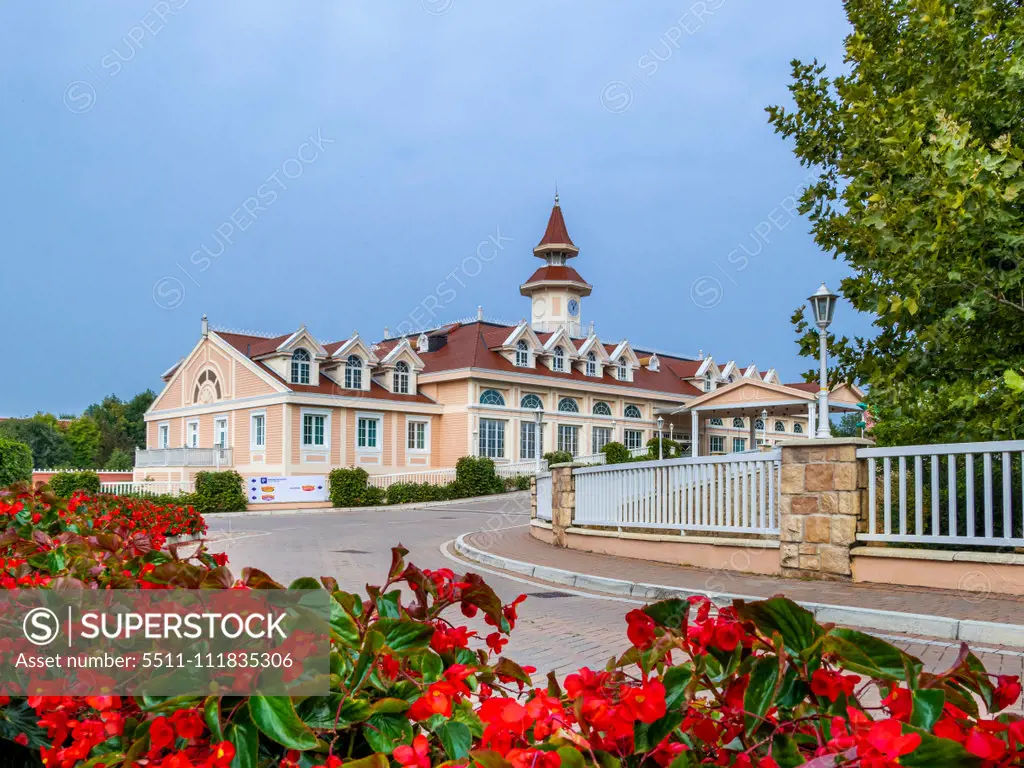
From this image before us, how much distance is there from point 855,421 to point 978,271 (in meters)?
41.7

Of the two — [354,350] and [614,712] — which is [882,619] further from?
[354,350]

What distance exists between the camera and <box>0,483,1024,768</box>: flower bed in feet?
4.25

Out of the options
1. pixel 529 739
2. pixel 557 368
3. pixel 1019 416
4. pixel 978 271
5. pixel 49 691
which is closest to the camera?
pixel 529 739

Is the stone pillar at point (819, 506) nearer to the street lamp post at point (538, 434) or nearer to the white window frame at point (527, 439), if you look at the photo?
the street lamp post at point (538, 434)

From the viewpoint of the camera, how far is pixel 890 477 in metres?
9.70

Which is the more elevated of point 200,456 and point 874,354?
point 874,354

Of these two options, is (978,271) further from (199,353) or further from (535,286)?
(535,286)

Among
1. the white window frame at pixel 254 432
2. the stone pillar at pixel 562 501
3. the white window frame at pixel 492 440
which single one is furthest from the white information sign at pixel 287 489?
the stone pillar at pixel 562 501

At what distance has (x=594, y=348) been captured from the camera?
46.9 m

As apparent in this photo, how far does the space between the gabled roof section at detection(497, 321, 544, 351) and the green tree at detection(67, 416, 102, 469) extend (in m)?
44.3

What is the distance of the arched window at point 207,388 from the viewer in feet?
133

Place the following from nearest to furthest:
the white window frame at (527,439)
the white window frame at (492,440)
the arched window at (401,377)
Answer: the white window frame at (492,440), the arched window at (401,377), the white window frame at (527,439)

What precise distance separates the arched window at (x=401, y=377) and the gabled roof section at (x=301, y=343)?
412cm

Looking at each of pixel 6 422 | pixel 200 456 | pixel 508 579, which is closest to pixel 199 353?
pixel 200 456
